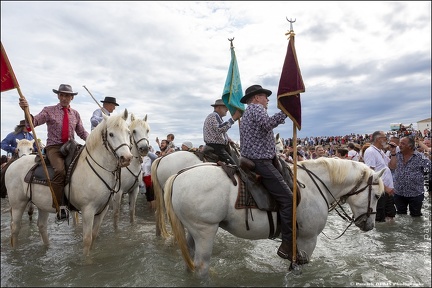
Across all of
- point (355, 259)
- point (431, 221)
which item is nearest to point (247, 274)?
point (355, 259)

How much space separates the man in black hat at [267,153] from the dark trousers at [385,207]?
5.04m

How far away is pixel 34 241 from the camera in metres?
7.20

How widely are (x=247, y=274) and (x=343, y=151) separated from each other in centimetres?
665

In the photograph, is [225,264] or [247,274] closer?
[247,274]

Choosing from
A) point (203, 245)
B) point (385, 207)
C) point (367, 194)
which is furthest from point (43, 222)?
point (385, 207)

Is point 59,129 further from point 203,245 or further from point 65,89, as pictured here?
point 203,245

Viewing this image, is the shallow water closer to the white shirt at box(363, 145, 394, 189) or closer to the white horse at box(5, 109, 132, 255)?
the white horse at box(5, 109, 132, 255)

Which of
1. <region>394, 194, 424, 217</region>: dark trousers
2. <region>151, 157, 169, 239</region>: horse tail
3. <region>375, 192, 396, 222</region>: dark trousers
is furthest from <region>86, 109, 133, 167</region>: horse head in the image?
<region>394, 194, 424, 217</region>: dark trousers

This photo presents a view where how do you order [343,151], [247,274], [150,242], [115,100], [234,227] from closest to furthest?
[234,227], [247,274], [150,242], [115,100], [343,151]

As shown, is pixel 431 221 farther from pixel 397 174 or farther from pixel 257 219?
pixel 257 219

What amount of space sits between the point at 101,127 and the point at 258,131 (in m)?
2.96

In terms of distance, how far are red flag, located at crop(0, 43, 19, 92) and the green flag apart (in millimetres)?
4247

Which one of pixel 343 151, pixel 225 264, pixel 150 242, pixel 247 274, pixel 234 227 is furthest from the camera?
pixel 343 151

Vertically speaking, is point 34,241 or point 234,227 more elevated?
point 234,227
